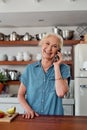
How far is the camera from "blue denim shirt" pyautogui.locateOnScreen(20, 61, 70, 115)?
1.83m

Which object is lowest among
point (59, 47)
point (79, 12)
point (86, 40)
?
point (59, 47)

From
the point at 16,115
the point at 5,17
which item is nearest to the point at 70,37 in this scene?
the point at 5,17

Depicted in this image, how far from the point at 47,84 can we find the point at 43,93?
0.25ft

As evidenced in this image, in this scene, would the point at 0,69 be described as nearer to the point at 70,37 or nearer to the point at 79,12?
the point at 70,37

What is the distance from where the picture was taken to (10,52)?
4656mm

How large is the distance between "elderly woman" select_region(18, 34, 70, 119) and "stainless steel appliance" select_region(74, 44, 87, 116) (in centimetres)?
178

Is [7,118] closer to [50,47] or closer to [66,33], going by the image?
[50,47]

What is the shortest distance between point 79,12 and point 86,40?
18.7 inches

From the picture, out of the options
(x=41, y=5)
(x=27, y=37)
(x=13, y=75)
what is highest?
(x=41, y=5)

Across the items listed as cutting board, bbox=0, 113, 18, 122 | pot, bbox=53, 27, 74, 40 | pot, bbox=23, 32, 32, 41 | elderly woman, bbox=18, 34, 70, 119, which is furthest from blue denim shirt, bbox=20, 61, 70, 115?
pot, bbox=23, 32, 32, 41

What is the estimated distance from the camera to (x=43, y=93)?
1836 millimetres

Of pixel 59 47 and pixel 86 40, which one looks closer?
pixel 59 47

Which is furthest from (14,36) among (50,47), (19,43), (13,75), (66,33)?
(50,47)

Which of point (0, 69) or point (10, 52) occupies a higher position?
point (10, 52)
